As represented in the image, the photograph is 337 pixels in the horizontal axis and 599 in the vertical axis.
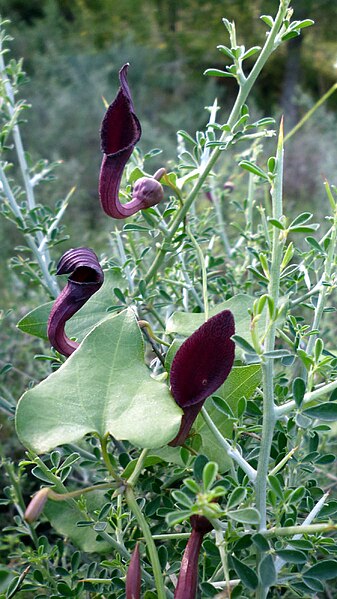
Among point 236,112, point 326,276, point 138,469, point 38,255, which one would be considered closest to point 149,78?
point 38,255

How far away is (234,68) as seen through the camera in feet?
1.72

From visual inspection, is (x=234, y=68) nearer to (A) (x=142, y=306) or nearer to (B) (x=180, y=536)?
(A) (x=142, y=306)

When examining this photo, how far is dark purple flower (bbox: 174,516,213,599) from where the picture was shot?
1.38 feet

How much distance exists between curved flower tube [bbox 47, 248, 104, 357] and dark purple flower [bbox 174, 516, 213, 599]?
178mm

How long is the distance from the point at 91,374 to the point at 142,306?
0.21m

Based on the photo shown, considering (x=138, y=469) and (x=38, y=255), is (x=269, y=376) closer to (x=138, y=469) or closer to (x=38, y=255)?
(x=138, y=469)

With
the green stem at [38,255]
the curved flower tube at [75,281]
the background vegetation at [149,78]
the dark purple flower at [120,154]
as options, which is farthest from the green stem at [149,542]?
the background vegetation at [149,78]

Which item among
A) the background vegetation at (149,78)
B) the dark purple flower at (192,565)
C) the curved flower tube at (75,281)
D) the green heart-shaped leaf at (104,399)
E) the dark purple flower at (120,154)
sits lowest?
the background vegetation at (149,78)

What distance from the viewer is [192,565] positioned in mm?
428

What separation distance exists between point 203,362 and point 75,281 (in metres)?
0.12

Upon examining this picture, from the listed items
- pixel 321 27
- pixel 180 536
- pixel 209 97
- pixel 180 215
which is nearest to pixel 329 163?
pixel 209 97

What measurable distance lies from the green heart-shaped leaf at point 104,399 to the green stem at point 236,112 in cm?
16

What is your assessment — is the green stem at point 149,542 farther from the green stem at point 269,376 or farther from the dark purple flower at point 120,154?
the dark purple flower at point 120,154

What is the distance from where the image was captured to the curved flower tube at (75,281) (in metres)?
0.47
